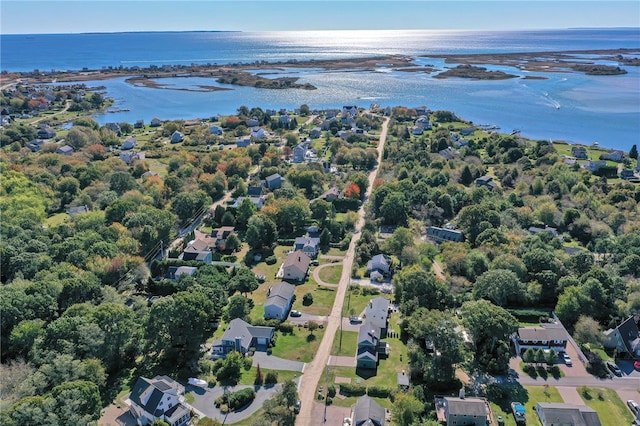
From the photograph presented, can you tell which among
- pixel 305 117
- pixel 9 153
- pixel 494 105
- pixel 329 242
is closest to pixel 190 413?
pixel 329 242

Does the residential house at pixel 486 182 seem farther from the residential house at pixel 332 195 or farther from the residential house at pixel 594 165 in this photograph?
the residential house at pixel 332 195

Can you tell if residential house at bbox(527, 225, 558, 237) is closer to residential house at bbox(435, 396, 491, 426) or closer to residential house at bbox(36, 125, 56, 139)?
residential house at bbox(435, 396, 491, 426)

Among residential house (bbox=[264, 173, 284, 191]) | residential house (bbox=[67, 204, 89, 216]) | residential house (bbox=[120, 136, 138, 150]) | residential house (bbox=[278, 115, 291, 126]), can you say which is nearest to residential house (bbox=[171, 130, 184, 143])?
residential house (bbox=[120, 136, 138, 150])

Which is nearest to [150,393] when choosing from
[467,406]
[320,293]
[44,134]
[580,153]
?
A: [320,293]

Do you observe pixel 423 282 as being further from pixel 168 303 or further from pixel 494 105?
pixel 494 105

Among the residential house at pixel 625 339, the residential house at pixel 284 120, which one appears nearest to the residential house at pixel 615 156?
the residential house at pixel 625 339
